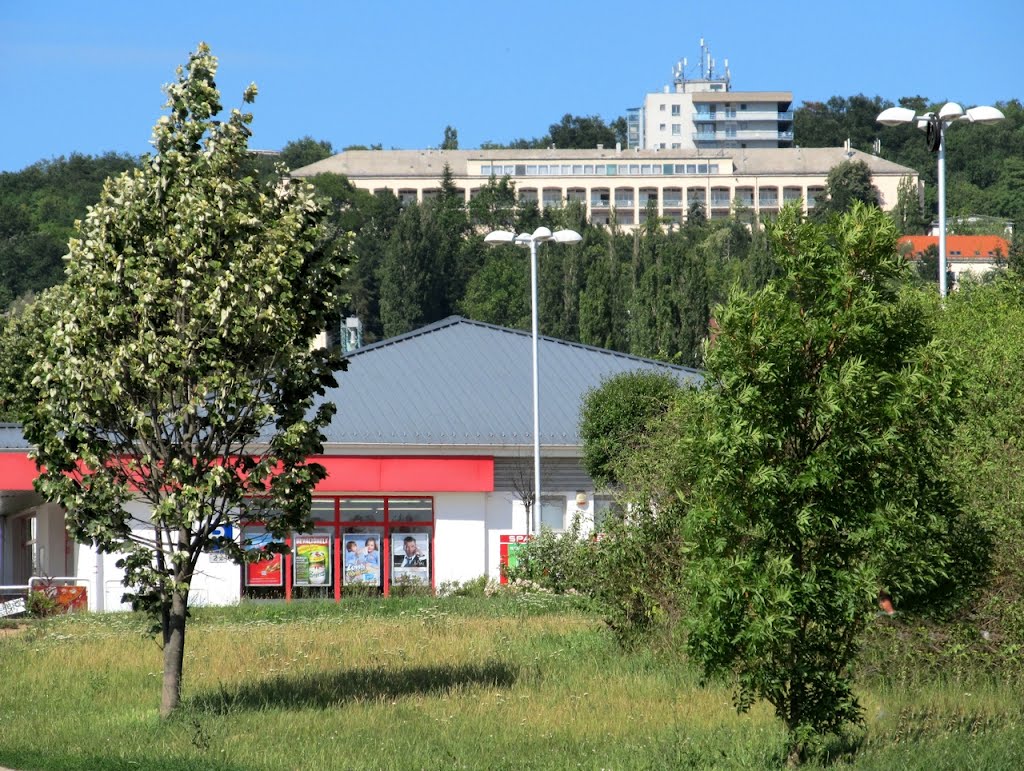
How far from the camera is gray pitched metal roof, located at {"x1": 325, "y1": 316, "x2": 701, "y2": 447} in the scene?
37219 mm

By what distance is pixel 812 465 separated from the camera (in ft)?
45.1

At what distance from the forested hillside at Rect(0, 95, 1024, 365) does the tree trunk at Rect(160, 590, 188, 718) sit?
40.3m

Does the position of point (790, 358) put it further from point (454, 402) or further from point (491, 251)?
point (491, 251)

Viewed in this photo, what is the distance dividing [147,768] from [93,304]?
5.77m

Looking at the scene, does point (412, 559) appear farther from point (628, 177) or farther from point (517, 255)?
point (628, 177)

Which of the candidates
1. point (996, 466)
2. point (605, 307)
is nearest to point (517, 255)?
point (605, 307)

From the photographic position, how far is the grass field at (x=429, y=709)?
47.4ft

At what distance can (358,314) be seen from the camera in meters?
114

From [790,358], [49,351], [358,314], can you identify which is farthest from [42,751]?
[358,314]

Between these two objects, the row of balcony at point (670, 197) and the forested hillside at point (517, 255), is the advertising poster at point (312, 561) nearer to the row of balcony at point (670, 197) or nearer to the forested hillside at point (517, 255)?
the forested hillside at point (517, 255)

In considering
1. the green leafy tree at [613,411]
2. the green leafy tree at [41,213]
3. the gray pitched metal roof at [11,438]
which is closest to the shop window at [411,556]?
the green leafy tree at [613,411]

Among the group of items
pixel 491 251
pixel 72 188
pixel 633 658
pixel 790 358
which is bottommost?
pixel 633 658

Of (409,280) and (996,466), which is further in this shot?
(409,280)

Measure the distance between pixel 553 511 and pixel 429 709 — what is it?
20.1 m
